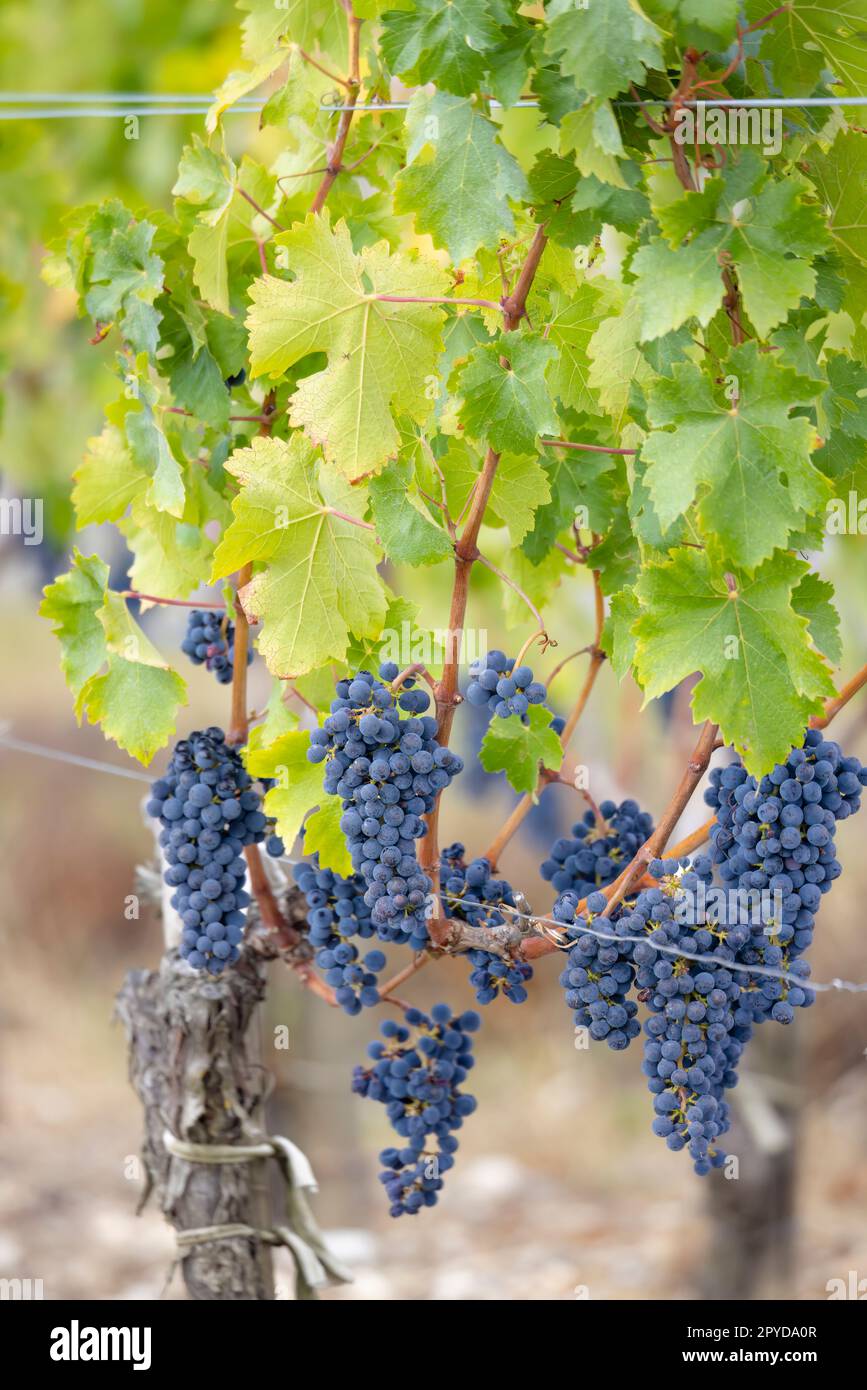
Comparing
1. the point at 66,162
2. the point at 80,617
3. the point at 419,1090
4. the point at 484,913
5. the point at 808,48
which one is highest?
the point at 66,162

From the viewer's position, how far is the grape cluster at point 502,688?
0.93 m

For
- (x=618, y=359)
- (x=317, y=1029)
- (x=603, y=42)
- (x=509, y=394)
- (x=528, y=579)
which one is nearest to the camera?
(x=603, y=42)

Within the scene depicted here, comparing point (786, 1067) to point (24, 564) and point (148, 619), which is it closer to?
point (148, 619)

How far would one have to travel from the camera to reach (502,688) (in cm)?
93

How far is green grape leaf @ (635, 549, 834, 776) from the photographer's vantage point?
83cm

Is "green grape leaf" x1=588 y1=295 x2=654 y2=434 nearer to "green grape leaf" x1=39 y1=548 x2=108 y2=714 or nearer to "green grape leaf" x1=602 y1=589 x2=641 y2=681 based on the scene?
"green grape leaf" x1=602 y1=589 x2=641 y2=681

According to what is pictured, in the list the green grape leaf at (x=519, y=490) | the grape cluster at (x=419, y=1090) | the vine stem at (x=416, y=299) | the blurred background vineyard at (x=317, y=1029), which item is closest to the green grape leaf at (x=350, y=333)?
the vine stem at (x=416, y=299)

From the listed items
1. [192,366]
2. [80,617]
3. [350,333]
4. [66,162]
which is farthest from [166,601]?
[66,162]

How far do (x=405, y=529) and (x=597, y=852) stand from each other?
370mm

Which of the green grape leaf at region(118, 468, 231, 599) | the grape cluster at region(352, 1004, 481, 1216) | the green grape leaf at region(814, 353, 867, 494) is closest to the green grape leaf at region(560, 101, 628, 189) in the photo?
the green grape leaf at region(814, 353, 867, 494)

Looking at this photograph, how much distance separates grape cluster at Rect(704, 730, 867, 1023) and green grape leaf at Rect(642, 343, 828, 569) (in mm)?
186

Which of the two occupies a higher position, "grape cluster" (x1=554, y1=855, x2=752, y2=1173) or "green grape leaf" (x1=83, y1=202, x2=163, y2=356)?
"green grape leaf" (x1=83, y1=202, x2=163, y2=356)

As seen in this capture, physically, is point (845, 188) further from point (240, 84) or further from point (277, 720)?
point (277, 720)
